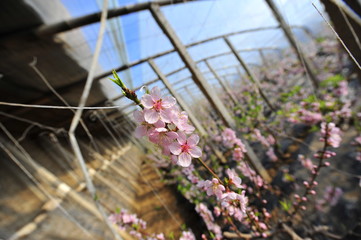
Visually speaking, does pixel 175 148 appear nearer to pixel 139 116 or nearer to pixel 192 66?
pixel 139 116

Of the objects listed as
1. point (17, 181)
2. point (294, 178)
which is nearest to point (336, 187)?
point (294, 178)

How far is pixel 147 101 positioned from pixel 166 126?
0.11m

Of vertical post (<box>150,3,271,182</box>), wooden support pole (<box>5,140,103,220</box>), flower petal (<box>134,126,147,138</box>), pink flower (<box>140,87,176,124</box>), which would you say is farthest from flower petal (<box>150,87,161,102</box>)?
wooden support pole (<box>5,140,103,220</box>)

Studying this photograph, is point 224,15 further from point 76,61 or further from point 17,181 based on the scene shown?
point 17,181

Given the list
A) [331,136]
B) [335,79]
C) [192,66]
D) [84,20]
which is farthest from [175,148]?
[335,79]

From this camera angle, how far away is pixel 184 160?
617 millimetres

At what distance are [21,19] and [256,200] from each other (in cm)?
386

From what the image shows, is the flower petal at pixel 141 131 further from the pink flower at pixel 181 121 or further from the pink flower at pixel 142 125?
the pink flower at pixel 181 121

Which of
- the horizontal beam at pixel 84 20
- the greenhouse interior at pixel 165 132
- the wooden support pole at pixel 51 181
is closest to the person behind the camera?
the greenhouse interior at pixel 165 132

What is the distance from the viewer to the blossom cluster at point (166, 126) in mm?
566

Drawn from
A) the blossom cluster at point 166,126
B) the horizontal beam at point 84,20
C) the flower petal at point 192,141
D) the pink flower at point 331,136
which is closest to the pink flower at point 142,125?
the blossom cluster at point 166,126

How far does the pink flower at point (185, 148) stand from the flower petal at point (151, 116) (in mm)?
95

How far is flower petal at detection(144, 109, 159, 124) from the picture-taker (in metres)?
0.55

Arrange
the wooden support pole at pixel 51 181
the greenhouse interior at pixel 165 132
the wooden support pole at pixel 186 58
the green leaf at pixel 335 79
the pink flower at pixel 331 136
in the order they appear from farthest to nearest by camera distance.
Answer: the wooden support pole at pixel 51 181 → the green leaf at pixel 335 79 → the wooden support pole at pixel 186 58 → the pink flower at pixel 331 136 → the greenhouse interior at pixel 165 132
